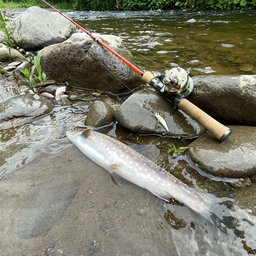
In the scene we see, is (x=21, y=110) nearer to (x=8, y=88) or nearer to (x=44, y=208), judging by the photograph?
(x=8, y=88)

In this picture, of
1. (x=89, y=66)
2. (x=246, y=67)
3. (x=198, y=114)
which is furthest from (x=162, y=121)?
(x=246, y=67)

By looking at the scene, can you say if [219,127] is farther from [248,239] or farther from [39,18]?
[39,18]

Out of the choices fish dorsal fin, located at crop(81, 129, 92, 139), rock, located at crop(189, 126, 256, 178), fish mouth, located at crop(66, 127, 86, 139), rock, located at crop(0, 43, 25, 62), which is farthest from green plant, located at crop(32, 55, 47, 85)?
rock, located at crop(189, 126, 256, 178)

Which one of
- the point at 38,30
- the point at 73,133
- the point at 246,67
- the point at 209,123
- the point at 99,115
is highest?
the point at 38,30

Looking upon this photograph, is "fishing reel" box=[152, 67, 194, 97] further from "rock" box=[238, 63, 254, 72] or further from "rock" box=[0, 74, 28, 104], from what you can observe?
"rock" box=[0, 74, 28, 104]

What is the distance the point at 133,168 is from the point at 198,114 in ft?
4.38

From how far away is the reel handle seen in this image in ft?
9.17

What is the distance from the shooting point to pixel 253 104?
125 inches

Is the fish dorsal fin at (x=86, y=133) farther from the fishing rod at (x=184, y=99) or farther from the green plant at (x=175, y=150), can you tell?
the fishing rod at (x=184, y=99)

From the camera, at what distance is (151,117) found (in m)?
3.57

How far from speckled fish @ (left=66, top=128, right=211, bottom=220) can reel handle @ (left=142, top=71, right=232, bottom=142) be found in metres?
0.92

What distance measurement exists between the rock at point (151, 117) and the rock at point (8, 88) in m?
2.91

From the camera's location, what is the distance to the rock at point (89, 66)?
4.73m

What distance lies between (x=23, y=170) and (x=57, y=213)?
94cm
